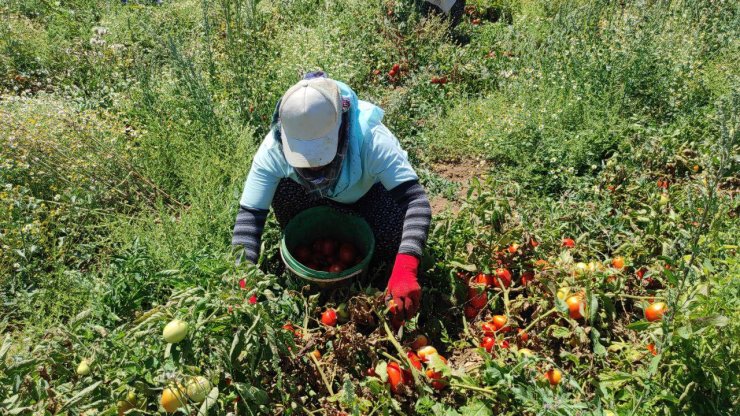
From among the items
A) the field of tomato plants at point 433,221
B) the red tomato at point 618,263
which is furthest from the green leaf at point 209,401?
the red tomato at point 618,263

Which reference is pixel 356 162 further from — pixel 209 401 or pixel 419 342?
pixel 209 401

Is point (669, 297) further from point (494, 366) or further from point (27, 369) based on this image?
point (27, 369)

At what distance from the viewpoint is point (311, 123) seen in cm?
233

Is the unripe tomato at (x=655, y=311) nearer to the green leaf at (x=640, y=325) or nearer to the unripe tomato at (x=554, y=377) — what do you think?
the green leaf at (x=640, y=325)

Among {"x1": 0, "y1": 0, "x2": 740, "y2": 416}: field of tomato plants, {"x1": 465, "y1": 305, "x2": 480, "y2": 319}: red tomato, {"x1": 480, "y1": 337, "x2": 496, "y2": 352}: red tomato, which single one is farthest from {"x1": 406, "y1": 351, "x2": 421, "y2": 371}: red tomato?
{"x1": 465, "y1": 305, "x2": 480, "y2": 319}: red tomato

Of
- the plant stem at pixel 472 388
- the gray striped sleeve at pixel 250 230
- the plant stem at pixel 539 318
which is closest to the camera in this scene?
the plant stem at pixel 472 388

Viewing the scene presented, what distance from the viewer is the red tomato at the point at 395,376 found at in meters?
2.21

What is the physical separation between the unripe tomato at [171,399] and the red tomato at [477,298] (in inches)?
55.4

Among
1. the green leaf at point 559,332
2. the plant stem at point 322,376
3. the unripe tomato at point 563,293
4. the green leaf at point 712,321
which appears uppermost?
the green leaf at point 712,321

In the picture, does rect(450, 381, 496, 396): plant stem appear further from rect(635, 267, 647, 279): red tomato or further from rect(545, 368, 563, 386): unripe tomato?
rect(635, 267, 647, 279): red tomato

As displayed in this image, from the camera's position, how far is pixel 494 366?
2086 mm

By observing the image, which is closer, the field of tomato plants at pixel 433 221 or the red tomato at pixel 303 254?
the field of tomato plants at pixel 433 221

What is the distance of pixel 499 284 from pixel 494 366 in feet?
2.30

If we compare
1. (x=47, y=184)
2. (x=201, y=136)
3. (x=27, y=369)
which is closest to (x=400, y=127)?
(x=201, y=136)
